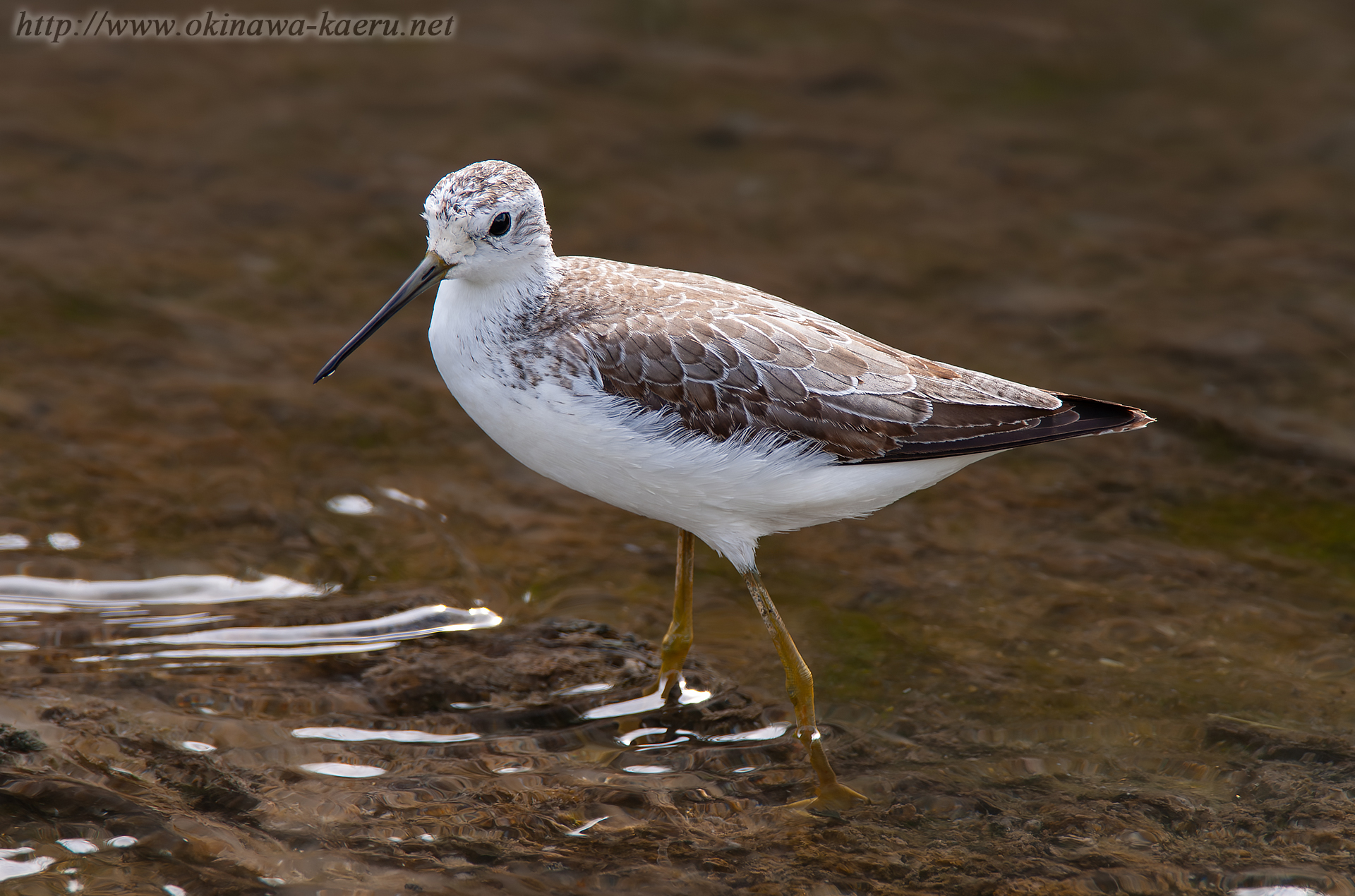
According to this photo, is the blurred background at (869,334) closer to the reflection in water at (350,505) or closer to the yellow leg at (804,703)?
the reflection in water at (350,505)

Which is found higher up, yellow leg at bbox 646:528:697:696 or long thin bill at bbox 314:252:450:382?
long thin bill at bbox 314:252:450:382

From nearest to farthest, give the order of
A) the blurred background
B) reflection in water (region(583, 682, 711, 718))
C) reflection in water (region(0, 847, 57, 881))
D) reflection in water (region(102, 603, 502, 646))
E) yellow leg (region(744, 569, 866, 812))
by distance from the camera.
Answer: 1. reflection in water (region(0, 847, 57, 881))
2. yellow leg (region(744, 569, 866, 812))
3. the blurred background
4. reflection in water (region(583, 682, 711, 718))
5. reflection in water (region(102, 603, 502, 646))

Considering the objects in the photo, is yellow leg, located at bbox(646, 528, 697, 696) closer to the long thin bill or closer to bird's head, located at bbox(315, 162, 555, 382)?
bird's head, located at bbox(315, 162, 555, 382)

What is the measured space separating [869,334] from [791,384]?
4201mm

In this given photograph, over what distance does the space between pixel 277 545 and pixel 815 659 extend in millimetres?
3506

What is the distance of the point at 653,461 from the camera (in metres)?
6.15

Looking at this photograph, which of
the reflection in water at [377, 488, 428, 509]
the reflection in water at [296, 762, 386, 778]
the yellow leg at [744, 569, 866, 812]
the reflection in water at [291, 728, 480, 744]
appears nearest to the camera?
the reflection in water at [296, 762, 386, 778]

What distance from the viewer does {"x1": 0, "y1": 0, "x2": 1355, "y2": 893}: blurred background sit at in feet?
22.9

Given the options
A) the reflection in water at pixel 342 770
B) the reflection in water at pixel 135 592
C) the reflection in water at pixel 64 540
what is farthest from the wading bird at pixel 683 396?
the reflection in water at pixel 64 540

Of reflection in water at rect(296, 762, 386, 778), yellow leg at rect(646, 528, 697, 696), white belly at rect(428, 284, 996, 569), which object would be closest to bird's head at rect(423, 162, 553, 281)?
white belly at rect(428, 284, 996, 569)

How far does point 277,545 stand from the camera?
26.6 ft

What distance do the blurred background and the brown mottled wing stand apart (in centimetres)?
177

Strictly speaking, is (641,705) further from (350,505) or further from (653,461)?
(350,505)

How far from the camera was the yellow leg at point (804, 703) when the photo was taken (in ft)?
21.7
